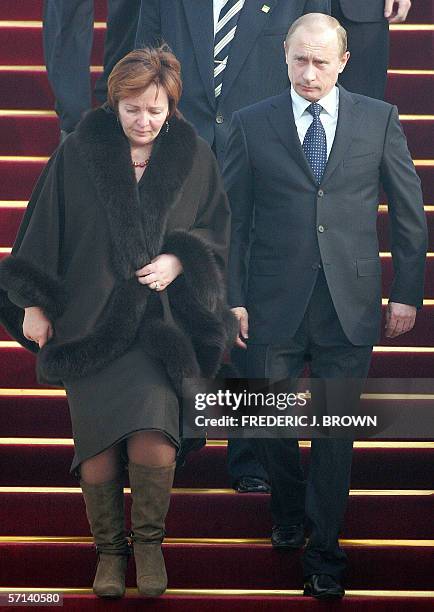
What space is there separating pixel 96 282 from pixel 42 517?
0.90 m

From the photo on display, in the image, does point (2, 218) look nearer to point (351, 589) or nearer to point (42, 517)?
point (42, 517)

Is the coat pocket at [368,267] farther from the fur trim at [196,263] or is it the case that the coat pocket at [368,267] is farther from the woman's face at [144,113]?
the woman's face at [144,113]

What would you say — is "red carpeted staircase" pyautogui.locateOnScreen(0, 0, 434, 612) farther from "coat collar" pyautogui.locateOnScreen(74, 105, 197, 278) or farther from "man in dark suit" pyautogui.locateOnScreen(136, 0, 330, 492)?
"coat collar" pyautogui.locateOnScreen(74, 105, 197, 278)

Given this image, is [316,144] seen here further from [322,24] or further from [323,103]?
[322,24]

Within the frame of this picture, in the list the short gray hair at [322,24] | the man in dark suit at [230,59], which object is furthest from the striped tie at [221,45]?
the short gray hair at [322,24]

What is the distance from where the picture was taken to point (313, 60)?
4.06 m

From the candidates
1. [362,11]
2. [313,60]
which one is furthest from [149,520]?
[362,11]

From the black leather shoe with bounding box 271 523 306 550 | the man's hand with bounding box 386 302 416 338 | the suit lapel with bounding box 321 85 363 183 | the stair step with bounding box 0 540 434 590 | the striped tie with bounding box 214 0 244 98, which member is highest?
the striped tie with bounding box 214 0 244 98

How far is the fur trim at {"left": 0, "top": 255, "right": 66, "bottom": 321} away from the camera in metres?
3.92

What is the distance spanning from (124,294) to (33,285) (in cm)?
24

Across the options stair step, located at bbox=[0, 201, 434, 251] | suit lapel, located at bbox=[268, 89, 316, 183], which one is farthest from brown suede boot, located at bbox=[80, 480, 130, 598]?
stair step, located at bbox=[0, 201, 434, 251]

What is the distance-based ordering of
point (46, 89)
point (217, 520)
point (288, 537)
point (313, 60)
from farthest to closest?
point (46, 89), point (217, 520), point (288, 537), point (313, 60)

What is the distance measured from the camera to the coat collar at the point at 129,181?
12.9ft

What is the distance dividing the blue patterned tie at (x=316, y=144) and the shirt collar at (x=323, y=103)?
16 mm
